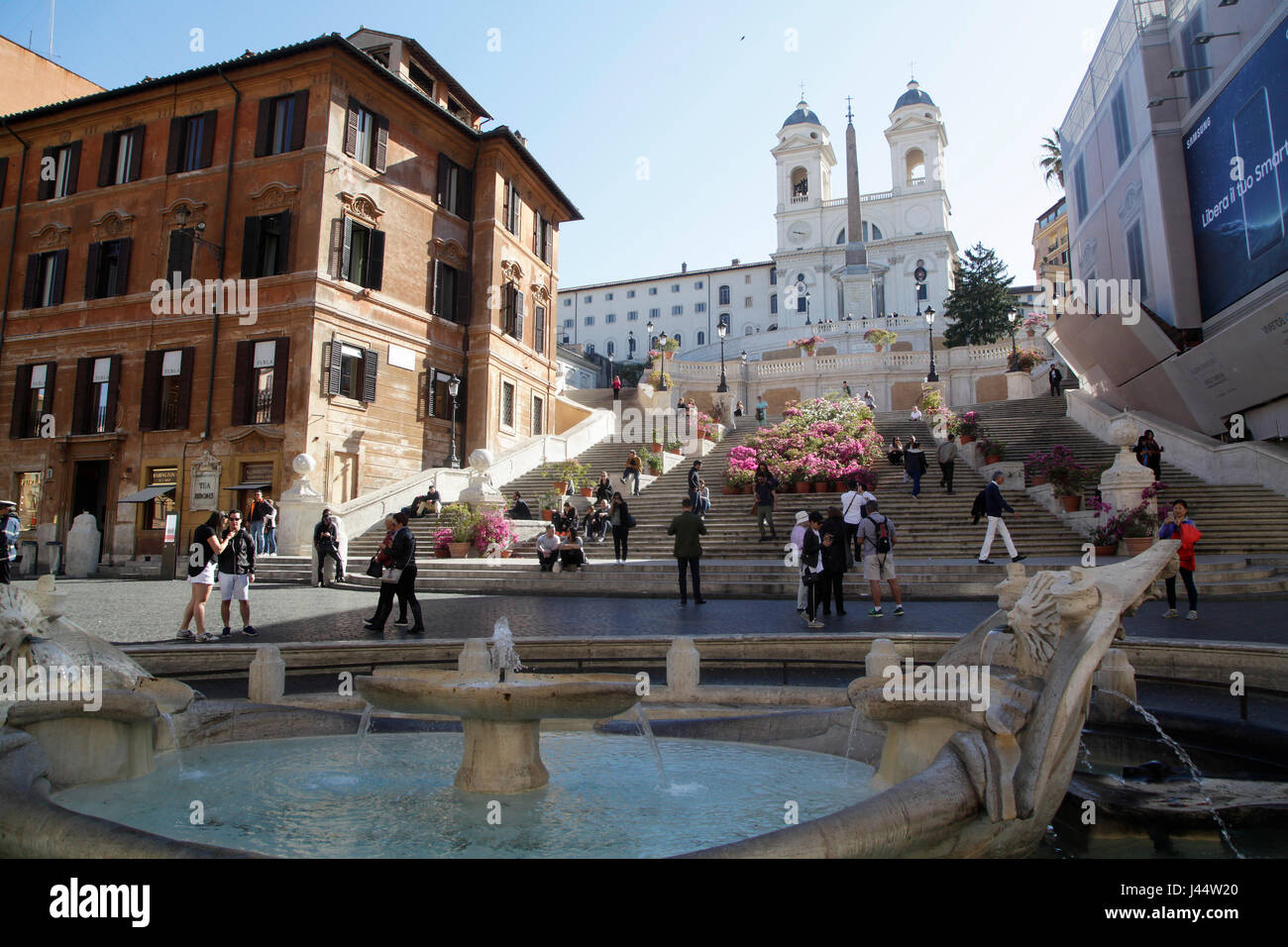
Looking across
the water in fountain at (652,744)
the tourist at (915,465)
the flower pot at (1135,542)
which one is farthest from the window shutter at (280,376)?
the flower pot at (1135,542)

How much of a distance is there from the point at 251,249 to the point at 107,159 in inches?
287

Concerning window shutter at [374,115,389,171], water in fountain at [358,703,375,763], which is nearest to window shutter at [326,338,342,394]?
window shutter at [374,115,389,171]

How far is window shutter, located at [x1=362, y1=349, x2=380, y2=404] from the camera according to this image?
23891 mm

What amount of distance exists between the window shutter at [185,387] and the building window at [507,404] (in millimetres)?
9829

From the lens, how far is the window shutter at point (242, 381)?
2289 centimetres

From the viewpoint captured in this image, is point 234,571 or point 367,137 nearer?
point 234,571

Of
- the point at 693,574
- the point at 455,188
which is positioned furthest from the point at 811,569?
the point at 455,188

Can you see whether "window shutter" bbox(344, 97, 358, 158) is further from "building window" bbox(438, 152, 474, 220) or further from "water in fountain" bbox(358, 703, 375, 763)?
"water in fountain" bbox(358, 703, 375, 763)

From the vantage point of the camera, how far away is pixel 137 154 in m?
25.6

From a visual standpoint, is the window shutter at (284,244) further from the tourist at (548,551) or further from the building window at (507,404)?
the tourist at (548,551)

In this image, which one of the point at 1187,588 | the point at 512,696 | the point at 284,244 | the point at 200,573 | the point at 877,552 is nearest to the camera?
the point at 512,696

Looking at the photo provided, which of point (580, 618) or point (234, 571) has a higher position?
point (234, 571)

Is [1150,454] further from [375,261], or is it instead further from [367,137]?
[367,137]
